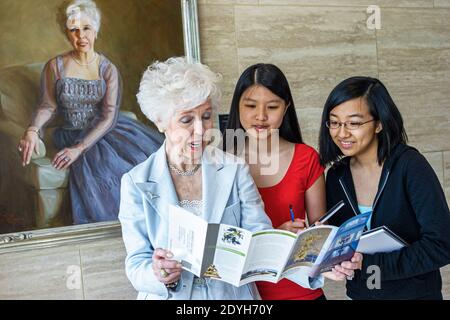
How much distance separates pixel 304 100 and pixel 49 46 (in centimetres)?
122

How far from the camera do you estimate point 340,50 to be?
2738 mm

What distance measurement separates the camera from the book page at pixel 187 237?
4.86 feet

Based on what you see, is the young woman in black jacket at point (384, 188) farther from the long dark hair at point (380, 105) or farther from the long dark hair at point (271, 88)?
the long dark hair at point (271, 88)

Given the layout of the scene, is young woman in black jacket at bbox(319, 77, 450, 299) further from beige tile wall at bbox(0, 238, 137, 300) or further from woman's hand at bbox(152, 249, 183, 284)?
beige tile wall at bbox(0, 238, 137, 300)

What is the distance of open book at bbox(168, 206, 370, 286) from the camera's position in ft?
4.91

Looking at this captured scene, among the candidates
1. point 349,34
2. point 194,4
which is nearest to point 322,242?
point 194,4

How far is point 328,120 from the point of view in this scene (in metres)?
1.96

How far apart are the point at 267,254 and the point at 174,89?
570 mm

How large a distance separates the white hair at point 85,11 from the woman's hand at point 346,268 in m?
1.39

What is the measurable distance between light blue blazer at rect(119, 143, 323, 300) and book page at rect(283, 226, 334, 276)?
0.14 m

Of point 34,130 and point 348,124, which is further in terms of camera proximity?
point 34,130
